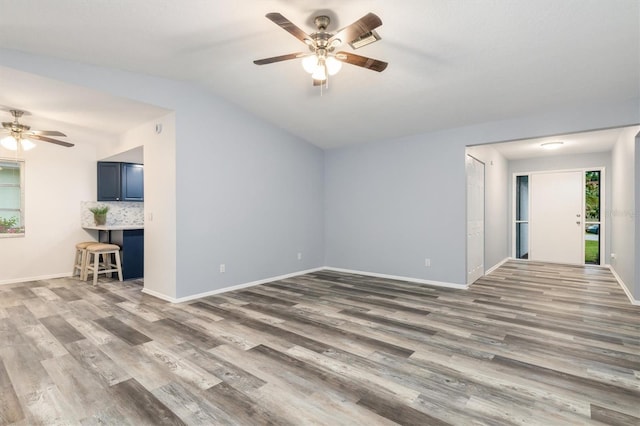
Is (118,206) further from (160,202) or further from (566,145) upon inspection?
(566,145)

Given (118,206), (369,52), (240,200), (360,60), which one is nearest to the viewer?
(360,60)

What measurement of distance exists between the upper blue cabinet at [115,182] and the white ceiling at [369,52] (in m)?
1.56

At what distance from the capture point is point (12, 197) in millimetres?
5371

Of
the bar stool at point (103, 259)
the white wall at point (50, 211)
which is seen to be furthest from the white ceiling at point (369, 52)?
the bar stool at point (103, 259)

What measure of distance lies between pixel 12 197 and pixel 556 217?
1099 cm

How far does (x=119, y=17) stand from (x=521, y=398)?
165 inches

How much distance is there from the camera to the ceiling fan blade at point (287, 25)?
2.10 meters

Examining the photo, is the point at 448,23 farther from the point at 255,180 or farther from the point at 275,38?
the point at 255,180

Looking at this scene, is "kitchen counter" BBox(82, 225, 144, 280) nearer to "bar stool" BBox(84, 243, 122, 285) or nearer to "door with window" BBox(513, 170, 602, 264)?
"bar stool" BBox(84, 243, 122, 285)

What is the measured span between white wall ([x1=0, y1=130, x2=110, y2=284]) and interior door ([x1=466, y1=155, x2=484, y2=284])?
6.35m

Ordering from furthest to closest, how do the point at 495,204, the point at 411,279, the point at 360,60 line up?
the point at 495,204
the point at 411,279
the point at 360,60

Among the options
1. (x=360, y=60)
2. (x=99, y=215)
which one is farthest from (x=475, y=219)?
(x=99, y=215)

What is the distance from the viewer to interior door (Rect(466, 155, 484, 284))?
4953mm

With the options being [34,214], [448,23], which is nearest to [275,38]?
[448,23]
